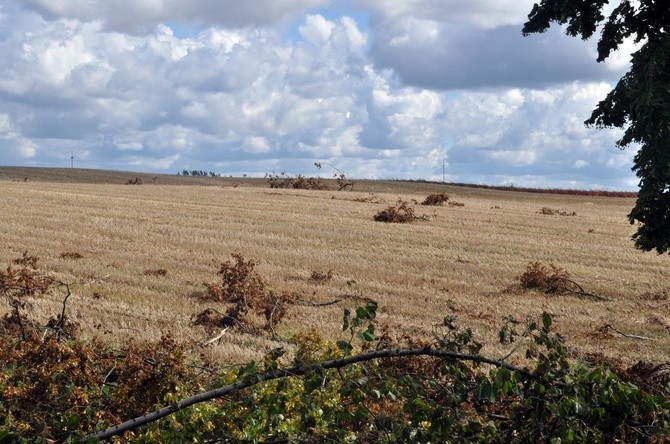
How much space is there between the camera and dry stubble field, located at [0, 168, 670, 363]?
503 inches

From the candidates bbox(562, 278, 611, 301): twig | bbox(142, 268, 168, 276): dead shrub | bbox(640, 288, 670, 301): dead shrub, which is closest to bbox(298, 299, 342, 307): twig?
Answer: bbox(142, 268, 168, 276): dead shrub

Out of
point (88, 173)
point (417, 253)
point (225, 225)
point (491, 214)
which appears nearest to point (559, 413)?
point (417, 253)

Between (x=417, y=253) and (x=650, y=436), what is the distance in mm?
16058

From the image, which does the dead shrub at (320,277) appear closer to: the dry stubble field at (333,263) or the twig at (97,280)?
the dry stubble field at (333,263)

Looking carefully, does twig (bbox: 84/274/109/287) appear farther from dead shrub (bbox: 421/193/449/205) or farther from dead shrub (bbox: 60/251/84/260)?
dead shrub (bbox: 421/193/449/205)

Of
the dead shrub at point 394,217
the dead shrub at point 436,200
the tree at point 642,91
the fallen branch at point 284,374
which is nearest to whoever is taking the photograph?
the fallen branch at point 284,374

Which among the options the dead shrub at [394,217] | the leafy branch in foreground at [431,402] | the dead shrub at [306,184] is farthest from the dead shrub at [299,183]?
the leafy branch in foreground at [431,402]

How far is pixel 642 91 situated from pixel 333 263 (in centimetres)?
938

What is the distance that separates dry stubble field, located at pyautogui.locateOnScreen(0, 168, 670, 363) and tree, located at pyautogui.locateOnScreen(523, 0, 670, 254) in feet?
6.67

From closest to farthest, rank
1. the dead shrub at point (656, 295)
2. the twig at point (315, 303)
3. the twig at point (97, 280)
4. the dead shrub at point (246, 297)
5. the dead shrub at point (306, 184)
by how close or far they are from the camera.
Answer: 1. the dead shrub at point (246, 297)
2. the twig at point (315, 303)
3. the twig at point (97, 280)
4. the dead shrub at point (656, 295)
5. the dead shrub at point (306, 184)

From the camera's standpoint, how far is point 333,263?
61.7ft

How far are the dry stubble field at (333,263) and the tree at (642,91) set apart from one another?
203cm

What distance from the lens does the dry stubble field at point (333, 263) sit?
12773 millimetres

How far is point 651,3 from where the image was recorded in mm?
11500
